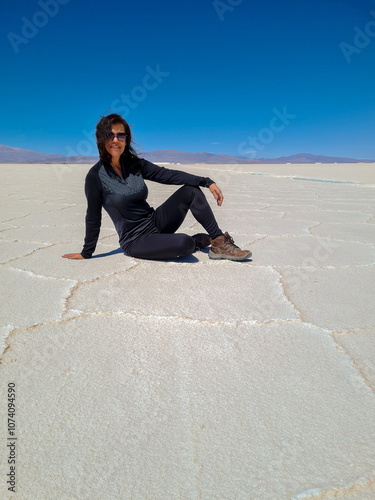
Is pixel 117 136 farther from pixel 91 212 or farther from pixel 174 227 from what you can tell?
pixel 174 227

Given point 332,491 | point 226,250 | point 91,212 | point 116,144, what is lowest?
point 332,491

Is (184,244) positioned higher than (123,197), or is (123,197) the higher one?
(123,197)

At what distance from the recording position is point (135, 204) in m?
1.79

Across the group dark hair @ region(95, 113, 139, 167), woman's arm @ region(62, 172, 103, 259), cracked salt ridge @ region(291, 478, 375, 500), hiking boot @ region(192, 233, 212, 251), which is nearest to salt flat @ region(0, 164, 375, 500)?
cracked salt ridge @ region(291, 478, 375, 500)

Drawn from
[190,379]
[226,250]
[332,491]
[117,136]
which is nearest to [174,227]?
[226,250]

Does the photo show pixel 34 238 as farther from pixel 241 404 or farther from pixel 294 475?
pixel 294 475

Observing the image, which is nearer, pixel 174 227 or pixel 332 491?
pixel 332 491

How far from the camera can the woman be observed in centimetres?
170

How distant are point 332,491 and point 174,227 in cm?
147

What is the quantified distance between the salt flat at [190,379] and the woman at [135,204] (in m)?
0.10

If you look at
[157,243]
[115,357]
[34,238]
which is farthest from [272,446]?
[34,238]

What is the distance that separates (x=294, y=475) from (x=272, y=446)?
0.21ft

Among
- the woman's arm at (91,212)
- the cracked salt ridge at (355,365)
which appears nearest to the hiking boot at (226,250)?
the woman's arm at (91,212)

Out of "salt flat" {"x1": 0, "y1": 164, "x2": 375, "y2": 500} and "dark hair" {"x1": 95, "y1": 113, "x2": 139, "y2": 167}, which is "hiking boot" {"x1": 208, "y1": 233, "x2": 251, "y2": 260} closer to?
"salt flat" {"x1": 0, "y1": 164, "x2": 375, "y2": 500}
